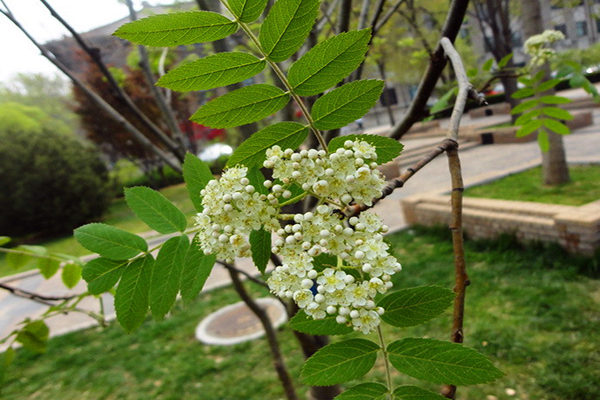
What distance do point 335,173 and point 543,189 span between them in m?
7.77

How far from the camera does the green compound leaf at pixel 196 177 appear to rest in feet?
2.97

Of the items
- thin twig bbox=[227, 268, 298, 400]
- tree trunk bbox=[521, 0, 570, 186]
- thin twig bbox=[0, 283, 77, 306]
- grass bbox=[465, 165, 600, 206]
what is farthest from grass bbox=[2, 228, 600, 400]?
tree trunk bbox=[521, 0, 570, 186]

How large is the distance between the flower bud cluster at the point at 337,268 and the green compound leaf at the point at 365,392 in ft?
0.42

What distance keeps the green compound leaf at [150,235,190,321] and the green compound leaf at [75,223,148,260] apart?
0.22ft

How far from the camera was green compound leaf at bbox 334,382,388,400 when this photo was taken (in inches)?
28.7

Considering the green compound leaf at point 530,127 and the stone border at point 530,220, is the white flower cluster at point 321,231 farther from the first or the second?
the stone border at point 530,220

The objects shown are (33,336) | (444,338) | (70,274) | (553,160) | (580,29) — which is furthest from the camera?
(580,29)

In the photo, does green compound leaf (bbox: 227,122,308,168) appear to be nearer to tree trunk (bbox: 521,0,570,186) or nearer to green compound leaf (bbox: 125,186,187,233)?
green compound leaf (bbox: 125,186,187,233)

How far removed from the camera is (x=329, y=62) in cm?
75

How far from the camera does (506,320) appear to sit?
3969mm

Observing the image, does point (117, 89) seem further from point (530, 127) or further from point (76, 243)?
point (76, 243)

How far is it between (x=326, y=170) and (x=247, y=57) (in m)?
0.28

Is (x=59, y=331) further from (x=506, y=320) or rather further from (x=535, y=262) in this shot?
(x=535, y=262)

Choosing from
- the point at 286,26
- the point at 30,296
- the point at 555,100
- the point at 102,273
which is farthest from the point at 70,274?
the point at 555,100
